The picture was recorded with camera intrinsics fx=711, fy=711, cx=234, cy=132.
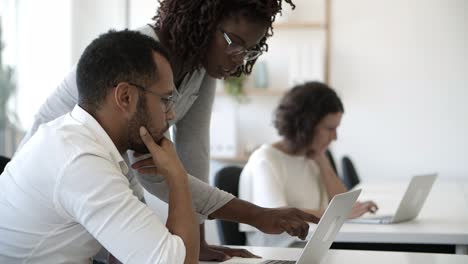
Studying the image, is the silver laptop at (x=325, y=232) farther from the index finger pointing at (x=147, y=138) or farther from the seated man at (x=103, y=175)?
the index finger pointing at (x=147, y=138)

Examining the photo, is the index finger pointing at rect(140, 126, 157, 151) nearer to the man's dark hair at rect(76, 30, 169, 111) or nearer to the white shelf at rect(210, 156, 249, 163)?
the man's dark hair at rect(76, 30, 169, 111)

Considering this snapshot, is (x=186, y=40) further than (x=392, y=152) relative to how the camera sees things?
No

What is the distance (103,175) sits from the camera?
127 cm

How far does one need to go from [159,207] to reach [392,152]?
3.46 meters

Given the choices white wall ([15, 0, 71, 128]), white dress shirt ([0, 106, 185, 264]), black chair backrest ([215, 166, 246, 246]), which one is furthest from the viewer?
white wall ([15, 0, 71, 128])

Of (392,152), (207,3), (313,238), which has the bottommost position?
(392,152)

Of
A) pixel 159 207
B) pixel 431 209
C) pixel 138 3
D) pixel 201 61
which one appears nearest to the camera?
pixel 201 61

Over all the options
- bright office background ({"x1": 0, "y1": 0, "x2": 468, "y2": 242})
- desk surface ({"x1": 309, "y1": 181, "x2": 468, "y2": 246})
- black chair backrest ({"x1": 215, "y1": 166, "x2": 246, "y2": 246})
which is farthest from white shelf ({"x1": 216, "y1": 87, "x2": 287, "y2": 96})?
black chair backrest ({"x1": 215, "y1": 166, "x2": 246, "y2": 246})

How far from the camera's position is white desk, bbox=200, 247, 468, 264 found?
161cm

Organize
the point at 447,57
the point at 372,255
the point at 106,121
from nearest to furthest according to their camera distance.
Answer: the point at 106,121 → the point at 372,255 → the point at 447,57

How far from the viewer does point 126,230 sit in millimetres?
1237

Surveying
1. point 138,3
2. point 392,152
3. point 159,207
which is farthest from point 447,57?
point 159,207

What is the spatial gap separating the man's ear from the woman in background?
1374mm

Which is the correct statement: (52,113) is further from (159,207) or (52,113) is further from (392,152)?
(392,152)
